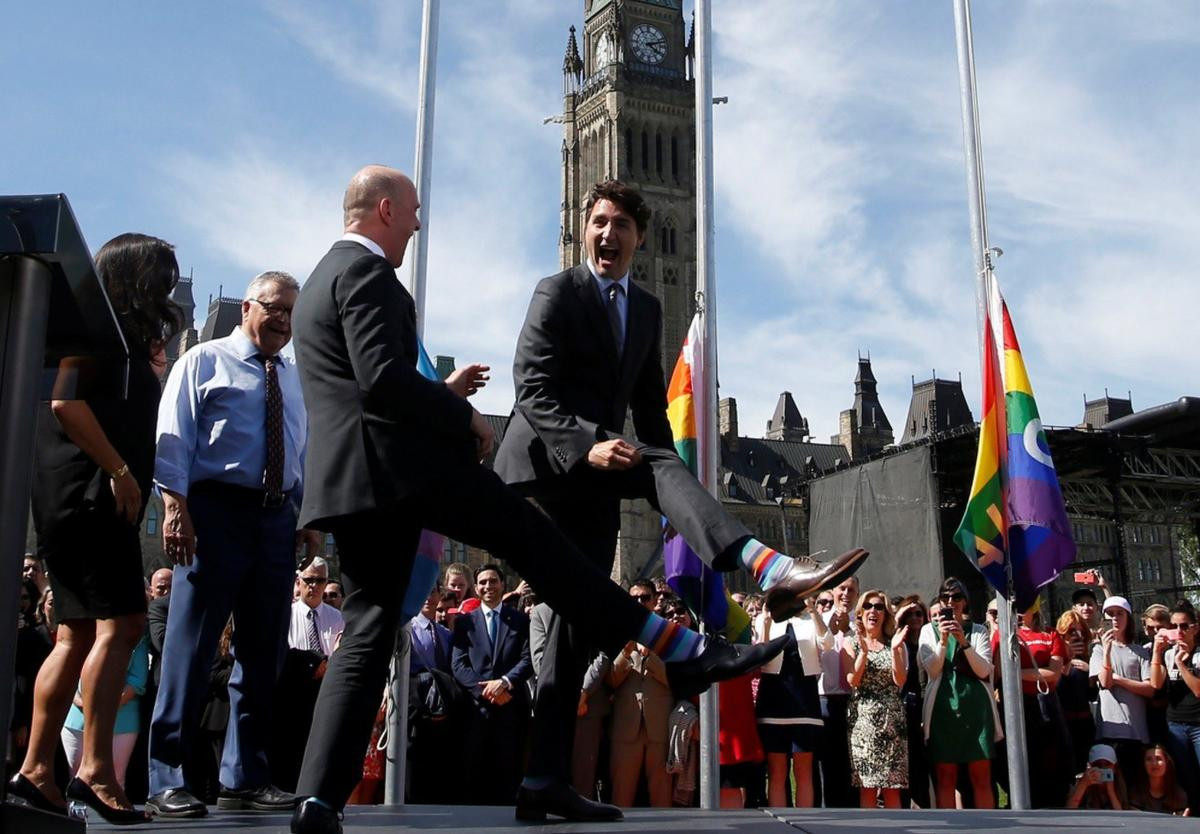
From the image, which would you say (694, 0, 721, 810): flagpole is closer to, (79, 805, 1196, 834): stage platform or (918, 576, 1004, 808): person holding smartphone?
(918, 576, 1004, 808): person holding smartphone

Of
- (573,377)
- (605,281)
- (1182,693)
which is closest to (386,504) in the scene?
(573,377)

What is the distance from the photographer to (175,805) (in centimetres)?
452

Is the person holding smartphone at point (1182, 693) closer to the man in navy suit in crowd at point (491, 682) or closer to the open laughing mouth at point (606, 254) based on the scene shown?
the man in navy suit in crowd at point (491, 682)

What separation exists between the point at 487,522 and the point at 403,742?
3139 millimetres

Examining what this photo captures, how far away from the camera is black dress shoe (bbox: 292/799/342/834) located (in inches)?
132

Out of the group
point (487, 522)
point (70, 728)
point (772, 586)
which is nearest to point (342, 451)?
point (487, 522)

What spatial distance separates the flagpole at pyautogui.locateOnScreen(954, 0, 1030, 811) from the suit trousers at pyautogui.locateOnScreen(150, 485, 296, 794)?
4.61 meters

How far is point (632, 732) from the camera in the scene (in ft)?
31.1

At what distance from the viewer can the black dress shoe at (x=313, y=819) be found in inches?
132

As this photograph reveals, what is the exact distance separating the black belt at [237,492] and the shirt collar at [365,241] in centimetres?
148

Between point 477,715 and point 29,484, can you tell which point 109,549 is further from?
point 477,715

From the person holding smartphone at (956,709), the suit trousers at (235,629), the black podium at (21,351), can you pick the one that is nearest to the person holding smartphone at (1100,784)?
the person holding smartphone at (956,709)

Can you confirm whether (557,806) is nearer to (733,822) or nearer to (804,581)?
(733,822)

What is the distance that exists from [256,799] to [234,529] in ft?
3.57
